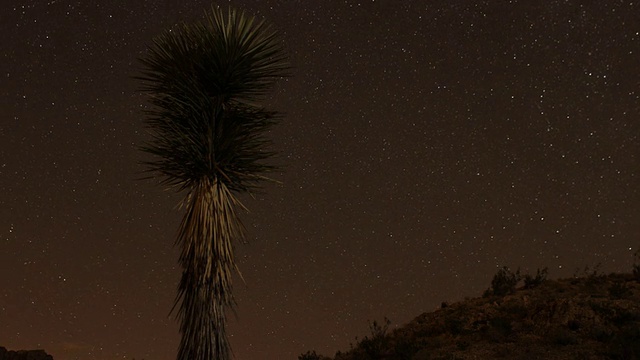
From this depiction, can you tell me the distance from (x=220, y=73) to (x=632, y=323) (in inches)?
429

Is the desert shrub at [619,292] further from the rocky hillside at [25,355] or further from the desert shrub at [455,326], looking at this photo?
the rocky hillside at [25,355]

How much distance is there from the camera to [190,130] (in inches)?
579

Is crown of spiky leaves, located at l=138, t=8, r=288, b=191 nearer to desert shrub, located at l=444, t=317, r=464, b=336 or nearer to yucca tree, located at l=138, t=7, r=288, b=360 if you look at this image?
yucca tree, located at l=138, t=7, r=288, b=360

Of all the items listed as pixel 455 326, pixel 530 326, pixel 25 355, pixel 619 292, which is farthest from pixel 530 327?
pixel 25 355

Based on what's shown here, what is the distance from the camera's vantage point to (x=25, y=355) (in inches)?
916

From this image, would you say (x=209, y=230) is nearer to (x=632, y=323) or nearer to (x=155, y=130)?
(x=155, y=130)

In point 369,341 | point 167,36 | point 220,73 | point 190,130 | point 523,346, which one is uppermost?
point 167,36

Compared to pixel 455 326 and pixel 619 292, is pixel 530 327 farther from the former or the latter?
pixel 619 292

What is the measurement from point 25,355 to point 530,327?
49.5ft

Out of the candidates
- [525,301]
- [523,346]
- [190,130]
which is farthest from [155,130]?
[525,301]

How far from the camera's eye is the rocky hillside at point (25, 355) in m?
23.2

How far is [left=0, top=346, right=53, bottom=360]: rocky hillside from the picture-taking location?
2319 cm

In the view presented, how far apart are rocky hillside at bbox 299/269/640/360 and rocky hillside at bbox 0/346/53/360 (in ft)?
27.3

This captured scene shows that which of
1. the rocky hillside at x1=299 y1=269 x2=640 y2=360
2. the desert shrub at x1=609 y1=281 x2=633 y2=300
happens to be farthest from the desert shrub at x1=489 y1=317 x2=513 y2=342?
the desert shrub at x1=609 y1=281 x2=633 y2=300
